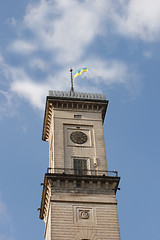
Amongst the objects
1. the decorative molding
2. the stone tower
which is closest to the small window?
the stone tower

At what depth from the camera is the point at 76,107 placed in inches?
2781

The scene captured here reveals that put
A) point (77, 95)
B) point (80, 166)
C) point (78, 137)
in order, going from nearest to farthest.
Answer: point (80, 166), point (78, 137), point (77, 95)

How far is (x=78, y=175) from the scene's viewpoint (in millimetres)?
61312

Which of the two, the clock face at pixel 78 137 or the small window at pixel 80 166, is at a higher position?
the clock face at pixel 78 137

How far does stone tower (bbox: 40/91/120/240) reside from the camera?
58094mm

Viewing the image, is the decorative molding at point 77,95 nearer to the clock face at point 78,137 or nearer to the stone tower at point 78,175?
the stone tower at point 78,175

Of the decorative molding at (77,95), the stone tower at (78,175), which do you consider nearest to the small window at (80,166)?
the stone tower at (78,175)

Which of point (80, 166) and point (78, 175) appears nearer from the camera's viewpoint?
point (78, 175)

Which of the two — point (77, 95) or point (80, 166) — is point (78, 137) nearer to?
point (80, 166)

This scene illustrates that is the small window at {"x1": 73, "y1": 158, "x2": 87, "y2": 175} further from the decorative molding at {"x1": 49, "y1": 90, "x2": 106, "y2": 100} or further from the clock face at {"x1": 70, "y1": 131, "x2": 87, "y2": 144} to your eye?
the decorative molding at {"x1": 49, "y1": 90, "x2": 106, "y2": 100}

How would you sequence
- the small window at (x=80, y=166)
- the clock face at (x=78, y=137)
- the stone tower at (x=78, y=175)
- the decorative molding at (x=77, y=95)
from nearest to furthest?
Answer: the stone tower at (x=78, y=175)
the small window at (x=80, y=166)
the clock face at (x=78, y=137)
the decorative molding at (x=77, y=95)

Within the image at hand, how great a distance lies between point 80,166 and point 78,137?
484 centimetres

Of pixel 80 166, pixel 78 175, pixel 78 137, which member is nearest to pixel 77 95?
pixel 78 137

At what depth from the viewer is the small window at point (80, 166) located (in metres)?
63.4
